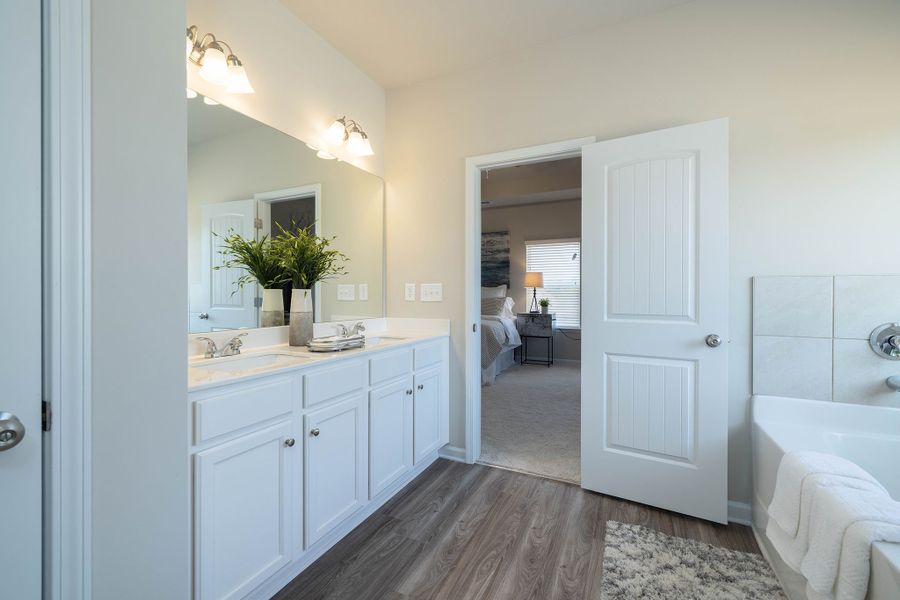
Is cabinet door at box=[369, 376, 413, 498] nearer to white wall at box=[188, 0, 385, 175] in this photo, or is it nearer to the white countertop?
the white countertop

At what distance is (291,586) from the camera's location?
4.93 ft

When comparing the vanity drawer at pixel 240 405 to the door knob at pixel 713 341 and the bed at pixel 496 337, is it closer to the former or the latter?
the door knob at pixel 713 341

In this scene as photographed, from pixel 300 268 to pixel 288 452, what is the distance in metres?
1.00

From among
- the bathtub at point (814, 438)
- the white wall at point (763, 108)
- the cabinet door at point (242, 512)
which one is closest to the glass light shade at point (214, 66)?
the cabinet door at point (242, 512)

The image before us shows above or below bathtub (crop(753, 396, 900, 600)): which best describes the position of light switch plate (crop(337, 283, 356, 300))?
above

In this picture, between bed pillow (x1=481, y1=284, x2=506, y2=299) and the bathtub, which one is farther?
bed pillow (x1=481, y1=284, x2=506, y2=299)

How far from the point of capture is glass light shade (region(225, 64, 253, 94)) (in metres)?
1.74

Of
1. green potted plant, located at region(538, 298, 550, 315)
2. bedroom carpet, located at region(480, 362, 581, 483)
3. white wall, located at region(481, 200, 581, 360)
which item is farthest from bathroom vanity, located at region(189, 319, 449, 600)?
white wall, located at region(481, 200, 581, 360)

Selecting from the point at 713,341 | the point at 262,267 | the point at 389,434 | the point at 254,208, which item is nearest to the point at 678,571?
the point at 713,341

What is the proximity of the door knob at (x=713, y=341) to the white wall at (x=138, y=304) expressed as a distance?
2.21 m

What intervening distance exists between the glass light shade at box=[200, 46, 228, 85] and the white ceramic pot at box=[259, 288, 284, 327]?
99 cm

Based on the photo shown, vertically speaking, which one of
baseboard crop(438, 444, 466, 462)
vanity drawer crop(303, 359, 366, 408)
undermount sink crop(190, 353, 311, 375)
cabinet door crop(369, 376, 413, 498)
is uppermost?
undermount sink crop(190, 353, 311, 375)

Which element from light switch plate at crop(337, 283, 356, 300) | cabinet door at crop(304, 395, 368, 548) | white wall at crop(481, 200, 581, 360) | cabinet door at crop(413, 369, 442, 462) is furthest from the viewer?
white wall at crop(481, 200, 581, 360)

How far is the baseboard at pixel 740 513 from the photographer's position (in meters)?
1.91
